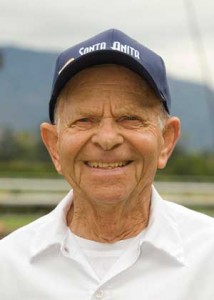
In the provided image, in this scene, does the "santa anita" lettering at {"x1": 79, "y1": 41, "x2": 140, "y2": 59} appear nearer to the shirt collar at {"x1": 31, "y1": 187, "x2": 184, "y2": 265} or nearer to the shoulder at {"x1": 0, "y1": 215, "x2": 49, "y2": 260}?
the shirt collar at {"x1": 31, "y1": 187, "x2": 184, "y2": 265}

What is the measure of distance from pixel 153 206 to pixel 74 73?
528 mm

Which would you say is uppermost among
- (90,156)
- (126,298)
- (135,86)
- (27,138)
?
(135,86)

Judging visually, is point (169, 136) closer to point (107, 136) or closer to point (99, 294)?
point (107, 136)

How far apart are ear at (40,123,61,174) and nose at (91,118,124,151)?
250 mm

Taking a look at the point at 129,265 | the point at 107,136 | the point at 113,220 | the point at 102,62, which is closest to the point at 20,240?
the point at 113,220

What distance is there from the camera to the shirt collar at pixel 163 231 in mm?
2840

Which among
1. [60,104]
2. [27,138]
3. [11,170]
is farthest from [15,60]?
[60,104]

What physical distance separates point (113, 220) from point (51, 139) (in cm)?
35

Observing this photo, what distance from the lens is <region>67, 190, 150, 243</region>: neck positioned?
9.63ft

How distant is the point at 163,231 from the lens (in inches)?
115

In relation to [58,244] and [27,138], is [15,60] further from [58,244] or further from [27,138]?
[58,244]

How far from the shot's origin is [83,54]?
9.11 feet

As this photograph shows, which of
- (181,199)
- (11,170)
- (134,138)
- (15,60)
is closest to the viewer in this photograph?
(134,138)

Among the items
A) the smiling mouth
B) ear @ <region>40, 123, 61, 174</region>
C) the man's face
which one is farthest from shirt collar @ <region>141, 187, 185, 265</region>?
ear @ <region>40, 123, 61, 174</region>
